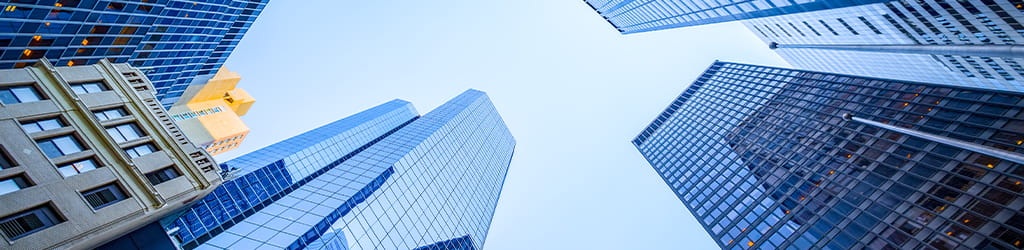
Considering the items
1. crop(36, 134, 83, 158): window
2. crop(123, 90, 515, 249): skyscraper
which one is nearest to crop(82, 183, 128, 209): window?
crop(36, 134, 83, 158): window

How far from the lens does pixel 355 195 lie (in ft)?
168

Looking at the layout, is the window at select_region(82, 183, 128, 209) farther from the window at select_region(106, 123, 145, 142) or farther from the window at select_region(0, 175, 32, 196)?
the window at select_region(106, 123, 145, 142)

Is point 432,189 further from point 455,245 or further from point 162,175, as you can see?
point 162,175

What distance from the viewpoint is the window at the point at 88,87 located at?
23.8 meters

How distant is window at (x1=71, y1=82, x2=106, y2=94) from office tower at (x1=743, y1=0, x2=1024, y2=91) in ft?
159

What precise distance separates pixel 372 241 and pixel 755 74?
3612 inches

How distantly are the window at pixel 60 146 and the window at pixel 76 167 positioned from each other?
54 cm

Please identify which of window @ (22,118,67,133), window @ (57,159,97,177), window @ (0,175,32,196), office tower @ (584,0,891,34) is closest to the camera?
window @ (0,175,32,196)

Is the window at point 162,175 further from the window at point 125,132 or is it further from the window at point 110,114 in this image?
the window at point 110,114

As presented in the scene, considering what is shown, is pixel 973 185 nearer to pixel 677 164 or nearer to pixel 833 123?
pixel 833 123

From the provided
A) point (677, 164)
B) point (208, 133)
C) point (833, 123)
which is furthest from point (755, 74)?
point (208, 133)

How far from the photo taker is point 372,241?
4812 centimetres

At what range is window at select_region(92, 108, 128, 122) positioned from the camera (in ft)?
78.5

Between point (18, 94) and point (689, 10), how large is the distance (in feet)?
224
